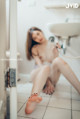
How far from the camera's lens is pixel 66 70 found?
3.08 feet

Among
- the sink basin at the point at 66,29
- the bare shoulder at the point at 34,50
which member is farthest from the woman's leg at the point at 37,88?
the sink basin at the point at 66,29

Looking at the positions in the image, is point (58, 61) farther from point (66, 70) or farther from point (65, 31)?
point (65, 31)

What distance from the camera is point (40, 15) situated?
3.73 feet

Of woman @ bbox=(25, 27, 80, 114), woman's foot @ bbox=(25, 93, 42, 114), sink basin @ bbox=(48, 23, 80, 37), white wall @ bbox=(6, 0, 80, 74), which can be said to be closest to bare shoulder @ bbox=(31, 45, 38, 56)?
woman @ bbox=(25, 27, 80, 114)

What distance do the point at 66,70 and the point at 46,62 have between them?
0.17 m

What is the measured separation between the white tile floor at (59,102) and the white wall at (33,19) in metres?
0.17

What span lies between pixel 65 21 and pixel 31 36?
0.30m

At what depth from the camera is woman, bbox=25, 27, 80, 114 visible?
0.92 m

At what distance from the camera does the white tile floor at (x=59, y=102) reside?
76 centimetres

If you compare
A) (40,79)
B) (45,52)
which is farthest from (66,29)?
(40,79)

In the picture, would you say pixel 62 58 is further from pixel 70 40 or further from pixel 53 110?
pixel 53 110

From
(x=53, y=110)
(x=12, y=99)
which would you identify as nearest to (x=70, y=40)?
(x=53, y=110)

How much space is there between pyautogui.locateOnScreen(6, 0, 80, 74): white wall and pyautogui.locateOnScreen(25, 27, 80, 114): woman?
0.20 ft

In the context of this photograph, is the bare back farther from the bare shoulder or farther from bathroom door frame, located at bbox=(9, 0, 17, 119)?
bathroom door frame, located at bbox=(9, 0, 17, 119)
